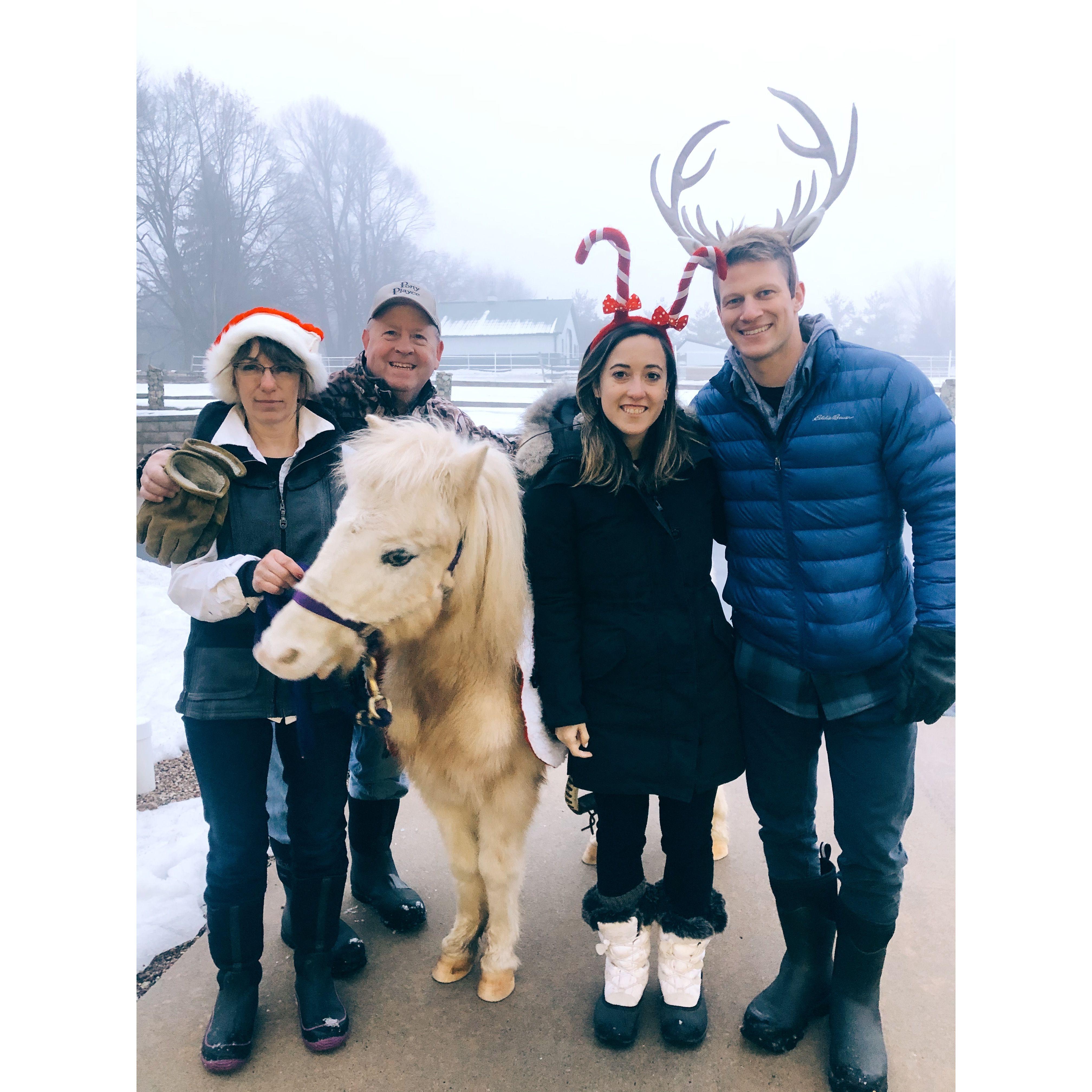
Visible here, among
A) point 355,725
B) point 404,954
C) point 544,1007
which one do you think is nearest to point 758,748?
point 544,1007

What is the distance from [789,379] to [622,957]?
1635 millimetres

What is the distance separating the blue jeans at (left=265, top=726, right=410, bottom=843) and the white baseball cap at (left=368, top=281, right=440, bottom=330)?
142 cm

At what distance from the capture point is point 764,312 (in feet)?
4.83

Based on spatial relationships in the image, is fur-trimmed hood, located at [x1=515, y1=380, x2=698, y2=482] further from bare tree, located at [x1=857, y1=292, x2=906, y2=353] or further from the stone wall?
bare tree, located at [x1=857, y1=292, x2=906, y2=353]

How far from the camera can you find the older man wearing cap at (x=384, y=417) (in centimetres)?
184

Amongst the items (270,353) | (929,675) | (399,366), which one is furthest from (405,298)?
(929,675)

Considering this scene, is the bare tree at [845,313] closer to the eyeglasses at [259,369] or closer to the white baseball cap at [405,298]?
the white baseball cap at [405,298]

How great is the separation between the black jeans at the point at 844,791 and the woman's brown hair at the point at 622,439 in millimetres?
672

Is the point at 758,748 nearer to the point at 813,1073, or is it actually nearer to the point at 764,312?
the point at 813,1073

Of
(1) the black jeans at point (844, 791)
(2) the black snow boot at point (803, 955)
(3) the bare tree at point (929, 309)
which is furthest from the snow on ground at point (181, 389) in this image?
(2) the black snow boot at point (803, 955)

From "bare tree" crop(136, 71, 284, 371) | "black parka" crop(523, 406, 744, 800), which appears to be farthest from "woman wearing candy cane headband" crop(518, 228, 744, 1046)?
"bare tree" crop(136, 71, 284, 371)

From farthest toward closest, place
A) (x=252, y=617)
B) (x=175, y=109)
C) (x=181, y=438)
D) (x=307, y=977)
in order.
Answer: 1. (x=181, y=438)
2. (x=175, y=109)
3. (x=307, y=977)
4. (x=252, y=617)

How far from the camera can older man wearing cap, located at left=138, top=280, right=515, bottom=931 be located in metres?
1.84
